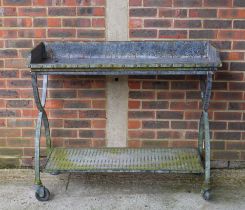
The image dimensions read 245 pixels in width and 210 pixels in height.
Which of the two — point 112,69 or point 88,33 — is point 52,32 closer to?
point 88,33

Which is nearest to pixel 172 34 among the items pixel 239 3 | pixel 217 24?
pixel 217 24

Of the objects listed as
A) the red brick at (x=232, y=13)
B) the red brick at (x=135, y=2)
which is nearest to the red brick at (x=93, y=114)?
the red brick at (x=135, y=2)

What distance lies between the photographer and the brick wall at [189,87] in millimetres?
3699

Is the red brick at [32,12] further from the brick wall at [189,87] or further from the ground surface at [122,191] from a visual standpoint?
the ground surface at [122,191]

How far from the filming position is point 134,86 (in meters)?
3.87

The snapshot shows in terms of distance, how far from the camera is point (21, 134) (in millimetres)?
4000

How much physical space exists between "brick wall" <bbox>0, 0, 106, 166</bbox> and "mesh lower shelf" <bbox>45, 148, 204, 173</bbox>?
22 centimetres

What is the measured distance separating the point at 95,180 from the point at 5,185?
2.45 ft

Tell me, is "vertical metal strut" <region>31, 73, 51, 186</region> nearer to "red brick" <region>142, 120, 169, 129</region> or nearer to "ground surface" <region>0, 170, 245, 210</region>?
"ground surface" <region>0, 170, 245, 210</region>

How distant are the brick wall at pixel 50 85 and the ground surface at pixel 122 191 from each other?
31cm

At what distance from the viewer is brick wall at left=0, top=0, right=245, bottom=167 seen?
371 cm

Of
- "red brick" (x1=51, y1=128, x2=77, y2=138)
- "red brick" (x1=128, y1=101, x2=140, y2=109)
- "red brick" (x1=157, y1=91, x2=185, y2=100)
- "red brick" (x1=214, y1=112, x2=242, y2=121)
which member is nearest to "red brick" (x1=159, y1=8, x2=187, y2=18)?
"red brick" (x1=157, y1=91, x2=185, y2=100)

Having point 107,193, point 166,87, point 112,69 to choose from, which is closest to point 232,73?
point 166,87

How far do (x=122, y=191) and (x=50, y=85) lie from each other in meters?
1.08
